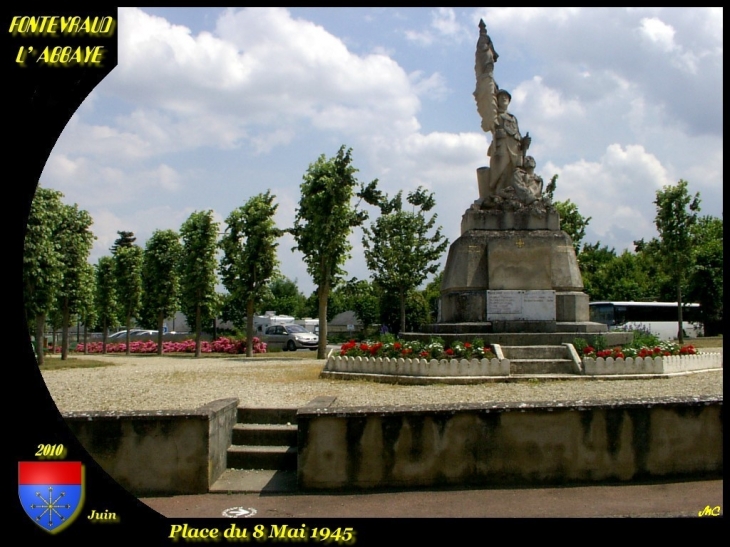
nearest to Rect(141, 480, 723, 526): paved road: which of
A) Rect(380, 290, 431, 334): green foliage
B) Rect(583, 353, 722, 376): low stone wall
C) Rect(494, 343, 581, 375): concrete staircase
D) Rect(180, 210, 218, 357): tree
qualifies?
Rect(583, 353, 722, 376): low stone wall

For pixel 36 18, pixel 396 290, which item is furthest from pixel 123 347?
pixel 36 18

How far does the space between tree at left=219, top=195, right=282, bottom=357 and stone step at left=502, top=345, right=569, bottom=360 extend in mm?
15900

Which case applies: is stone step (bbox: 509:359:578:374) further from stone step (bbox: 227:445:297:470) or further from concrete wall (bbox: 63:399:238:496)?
concrete wall (bbox: 63:399:238:496)

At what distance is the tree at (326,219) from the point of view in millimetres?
25328

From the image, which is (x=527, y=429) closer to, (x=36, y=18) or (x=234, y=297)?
(x=36, y=18)

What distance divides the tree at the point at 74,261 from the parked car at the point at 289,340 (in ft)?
40.8

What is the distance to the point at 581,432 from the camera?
6113 mm

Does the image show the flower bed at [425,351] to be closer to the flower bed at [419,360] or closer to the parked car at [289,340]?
the flower bed at [419,360]

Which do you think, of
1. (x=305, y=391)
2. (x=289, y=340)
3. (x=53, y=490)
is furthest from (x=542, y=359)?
(x=289, y=340)

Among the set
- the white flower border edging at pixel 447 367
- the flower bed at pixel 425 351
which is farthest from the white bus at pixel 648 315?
the white flower border edging at pixel 447 367

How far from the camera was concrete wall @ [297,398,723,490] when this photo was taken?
6.05 meters

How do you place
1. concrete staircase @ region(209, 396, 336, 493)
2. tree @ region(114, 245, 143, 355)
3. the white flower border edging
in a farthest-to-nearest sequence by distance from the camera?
tree @ region(114, 245, 143, 355), the white flower border edging, concrete staircase @ region(209, 396, 336, 493)

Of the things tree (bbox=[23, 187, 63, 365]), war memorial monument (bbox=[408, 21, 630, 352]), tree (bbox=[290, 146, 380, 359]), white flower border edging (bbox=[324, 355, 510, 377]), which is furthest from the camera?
tree (bbox=[290, 146, 380, 359])
